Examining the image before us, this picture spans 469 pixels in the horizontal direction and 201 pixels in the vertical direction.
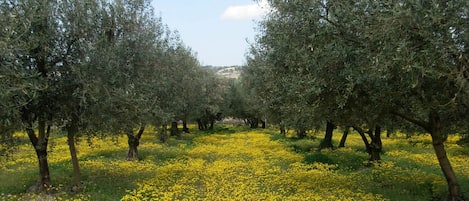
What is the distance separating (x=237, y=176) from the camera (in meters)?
20.8

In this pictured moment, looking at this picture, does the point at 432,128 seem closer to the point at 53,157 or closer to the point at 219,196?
the point at 219,196

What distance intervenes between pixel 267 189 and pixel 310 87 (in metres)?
6.31

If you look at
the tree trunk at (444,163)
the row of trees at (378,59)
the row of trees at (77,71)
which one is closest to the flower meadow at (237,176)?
the tree trunk at (444,163)

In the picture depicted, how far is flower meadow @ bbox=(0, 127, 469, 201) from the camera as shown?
16516 millimetres

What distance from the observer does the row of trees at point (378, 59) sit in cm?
970

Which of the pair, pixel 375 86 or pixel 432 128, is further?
pixel 432 128

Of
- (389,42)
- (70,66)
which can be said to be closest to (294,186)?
(389,42)

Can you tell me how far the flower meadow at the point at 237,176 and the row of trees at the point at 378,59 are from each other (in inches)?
126

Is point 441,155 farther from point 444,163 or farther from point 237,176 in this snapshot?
point 237,176

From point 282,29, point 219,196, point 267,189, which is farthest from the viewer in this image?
point 267,189

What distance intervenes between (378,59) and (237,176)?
1192 cm

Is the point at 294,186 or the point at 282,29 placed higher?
the point at 282,29

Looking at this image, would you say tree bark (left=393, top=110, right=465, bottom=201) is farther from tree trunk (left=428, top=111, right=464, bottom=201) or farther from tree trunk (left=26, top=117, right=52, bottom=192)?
tree trunk (left=26, top=117, right=52, bottom=192)

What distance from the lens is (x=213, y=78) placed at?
2522 inches
